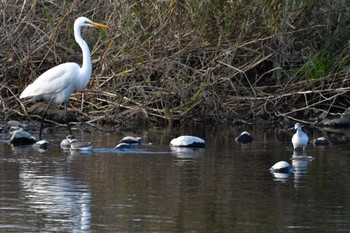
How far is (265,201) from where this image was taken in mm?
8211

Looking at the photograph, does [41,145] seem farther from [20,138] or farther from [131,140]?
[131,140]

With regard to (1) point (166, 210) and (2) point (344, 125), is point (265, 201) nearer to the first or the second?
(1) point (166, 210)

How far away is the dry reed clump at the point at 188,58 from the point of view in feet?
48.7

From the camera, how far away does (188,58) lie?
1515 cm

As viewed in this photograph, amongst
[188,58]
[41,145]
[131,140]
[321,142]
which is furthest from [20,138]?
[188,58]

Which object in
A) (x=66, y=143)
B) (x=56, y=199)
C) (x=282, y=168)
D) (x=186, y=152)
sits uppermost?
(x=66, y=143)

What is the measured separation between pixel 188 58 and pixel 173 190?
6607 mm

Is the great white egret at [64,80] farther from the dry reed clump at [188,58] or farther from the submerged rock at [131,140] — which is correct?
the submerged rock at [131,140]

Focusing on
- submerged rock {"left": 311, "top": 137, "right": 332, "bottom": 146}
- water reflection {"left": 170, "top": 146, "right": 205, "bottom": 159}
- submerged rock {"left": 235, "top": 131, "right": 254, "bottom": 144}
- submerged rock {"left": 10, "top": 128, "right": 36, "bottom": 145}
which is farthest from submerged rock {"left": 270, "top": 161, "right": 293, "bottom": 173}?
submerged rock {"left": 10, "top": 128, "right": 36, "bottom": 145}

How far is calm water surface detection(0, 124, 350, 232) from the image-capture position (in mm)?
7250

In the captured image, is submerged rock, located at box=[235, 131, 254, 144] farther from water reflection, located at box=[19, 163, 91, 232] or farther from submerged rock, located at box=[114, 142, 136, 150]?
water reflection, located at box=[19, 163, 91, 232]

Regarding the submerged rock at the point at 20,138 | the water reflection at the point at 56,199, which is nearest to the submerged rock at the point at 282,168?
the water reflection at the point at 56,199

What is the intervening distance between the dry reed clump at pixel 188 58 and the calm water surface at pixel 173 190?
2.43m

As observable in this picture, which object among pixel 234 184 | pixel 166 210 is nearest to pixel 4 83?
pixel 234 184
